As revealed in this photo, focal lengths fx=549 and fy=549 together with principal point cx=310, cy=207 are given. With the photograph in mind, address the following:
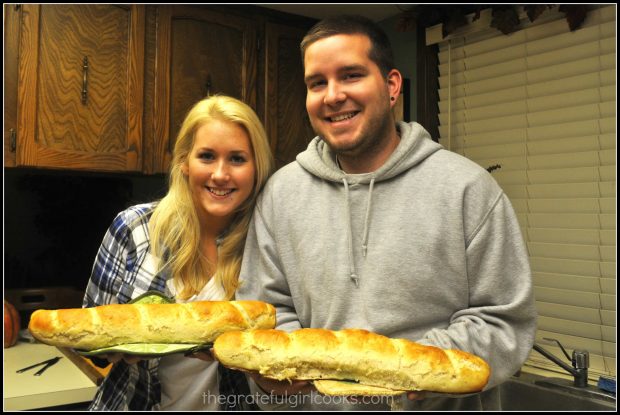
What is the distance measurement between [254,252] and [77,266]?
1580 mm

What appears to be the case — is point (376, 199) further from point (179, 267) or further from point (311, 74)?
point (179, 267)

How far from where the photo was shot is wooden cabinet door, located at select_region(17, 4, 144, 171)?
2170mm

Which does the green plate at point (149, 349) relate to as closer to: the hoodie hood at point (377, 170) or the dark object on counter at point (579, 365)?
the hoodie hood at point (377, 170)

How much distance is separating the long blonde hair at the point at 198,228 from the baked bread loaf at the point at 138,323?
0.86ft

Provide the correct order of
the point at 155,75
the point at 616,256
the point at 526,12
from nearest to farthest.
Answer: the point at 616,256 → the point at 526,12 → the point at 155,75

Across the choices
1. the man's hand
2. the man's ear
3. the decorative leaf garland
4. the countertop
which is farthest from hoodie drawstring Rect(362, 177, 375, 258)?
the decorative leaf garland

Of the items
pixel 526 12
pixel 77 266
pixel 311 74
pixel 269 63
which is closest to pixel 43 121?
pixel 77 266

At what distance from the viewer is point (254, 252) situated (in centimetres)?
140

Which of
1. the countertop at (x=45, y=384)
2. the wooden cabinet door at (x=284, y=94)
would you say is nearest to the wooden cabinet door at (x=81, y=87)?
the wooden cabinet door at (x=284, y=94)

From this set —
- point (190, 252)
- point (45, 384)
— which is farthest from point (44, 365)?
point (190, 252)

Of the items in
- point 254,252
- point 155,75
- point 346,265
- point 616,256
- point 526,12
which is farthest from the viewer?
point 155,75

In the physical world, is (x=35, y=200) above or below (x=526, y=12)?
below

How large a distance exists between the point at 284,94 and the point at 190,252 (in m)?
1.57

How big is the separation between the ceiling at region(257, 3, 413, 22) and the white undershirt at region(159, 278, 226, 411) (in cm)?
181
